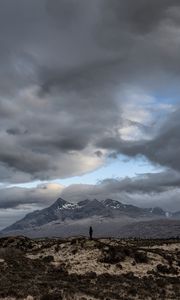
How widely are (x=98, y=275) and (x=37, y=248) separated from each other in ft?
74.2

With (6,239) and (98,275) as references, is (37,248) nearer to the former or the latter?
(6,239)

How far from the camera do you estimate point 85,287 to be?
5578cm

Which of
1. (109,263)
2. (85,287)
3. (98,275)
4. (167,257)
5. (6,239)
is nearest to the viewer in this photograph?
(85,287)

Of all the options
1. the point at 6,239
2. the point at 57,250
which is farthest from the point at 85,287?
→ the point at 6,239

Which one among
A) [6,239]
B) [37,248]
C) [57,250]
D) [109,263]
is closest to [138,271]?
[109,263]

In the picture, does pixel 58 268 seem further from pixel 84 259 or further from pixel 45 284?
pixel 45 284

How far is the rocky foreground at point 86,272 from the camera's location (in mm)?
52559

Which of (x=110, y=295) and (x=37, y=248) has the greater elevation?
(x=37, y=248)

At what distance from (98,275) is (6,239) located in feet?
126

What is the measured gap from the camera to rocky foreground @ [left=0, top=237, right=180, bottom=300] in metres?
52.6

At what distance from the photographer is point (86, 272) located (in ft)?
216

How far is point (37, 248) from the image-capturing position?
8475 centimetres

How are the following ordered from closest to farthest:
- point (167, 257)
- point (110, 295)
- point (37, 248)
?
point (110, 295)
point (167, 257)
point (37, 248)

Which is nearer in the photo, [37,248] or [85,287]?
[85,287]
